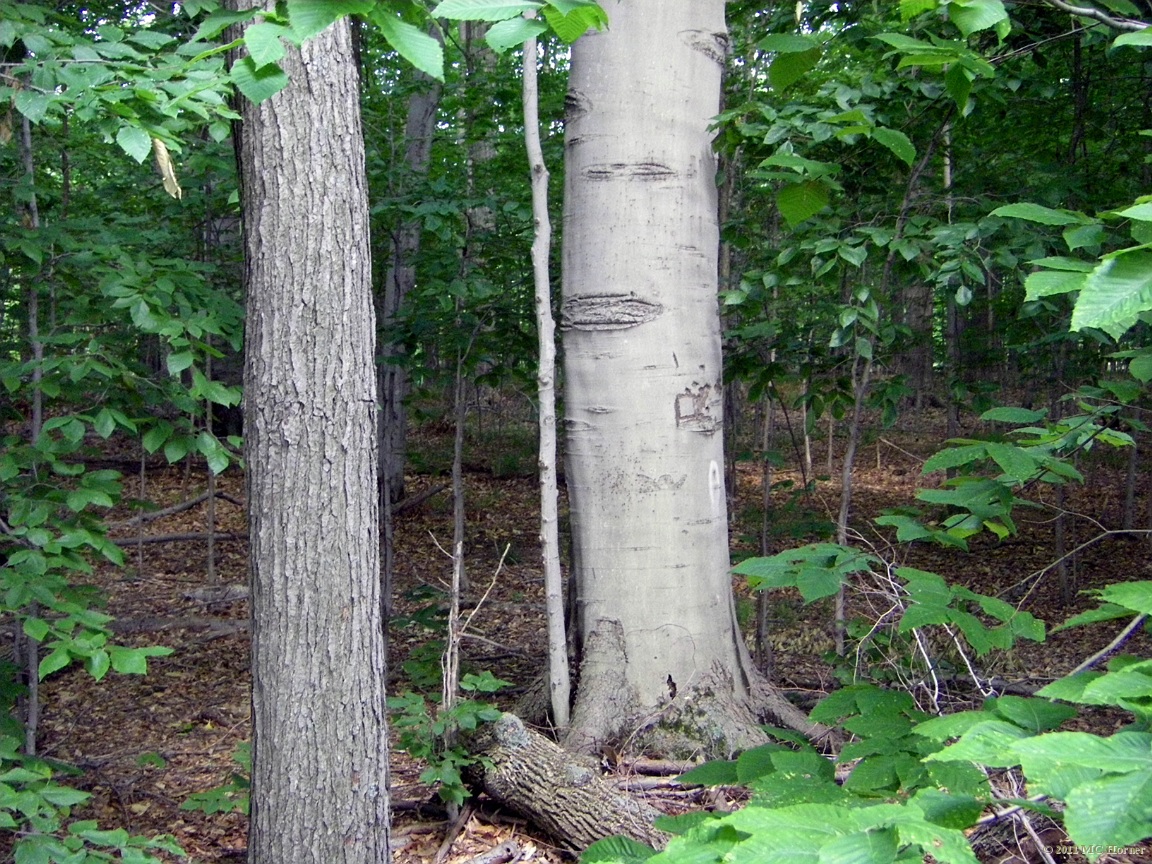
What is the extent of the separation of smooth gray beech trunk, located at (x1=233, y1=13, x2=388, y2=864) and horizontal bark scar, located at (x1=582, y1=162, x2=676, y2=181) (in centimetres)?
104

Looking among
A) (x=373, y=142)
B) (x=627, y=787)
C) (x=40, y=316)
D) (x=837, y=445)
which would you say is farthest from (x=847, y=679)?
(x=837, y=445)

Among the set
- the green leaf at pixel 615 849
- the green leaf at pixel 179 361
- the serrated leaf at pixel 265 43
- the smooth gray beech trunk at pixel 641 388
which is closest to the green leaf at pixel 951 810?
the green leaf at pixel 615 849

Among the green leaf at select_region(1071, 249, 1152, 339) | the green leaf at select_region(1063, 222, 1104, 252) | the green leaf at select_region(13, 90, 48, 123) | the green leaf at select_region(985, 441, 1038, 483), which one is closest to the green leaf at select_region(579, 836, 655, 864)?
the green leaf at select_region(1071, 249, 1152, 339)

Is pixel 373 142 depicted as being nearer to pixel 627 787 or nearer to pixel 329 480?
pixel 329 480

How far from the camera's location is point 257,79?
4.77ft

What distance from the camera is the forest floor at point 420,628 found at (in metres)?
4.08

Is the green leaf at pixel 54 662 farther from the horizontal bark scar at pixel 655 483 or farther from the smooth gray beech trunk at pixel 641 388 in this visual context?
the horizontal bark scar at pixel 655 483

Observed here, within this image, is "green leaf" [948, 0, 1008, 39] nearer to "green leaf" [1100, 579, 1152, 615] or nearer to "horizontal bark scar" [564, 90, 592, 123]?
"green leaf" [1100, 579, 1152, 615]

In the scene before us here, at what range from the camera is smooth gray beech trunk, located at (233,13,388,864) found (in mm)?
2746

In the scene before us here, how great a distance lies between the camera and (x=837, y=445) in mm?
13773

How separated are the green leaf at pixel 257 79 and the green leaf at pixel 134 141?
1.29 meters

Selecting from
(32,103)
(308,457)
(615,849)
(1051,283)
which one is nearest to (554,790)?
(308,457)

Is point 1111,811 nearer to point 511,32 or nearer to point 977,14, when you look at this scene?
point 511,32

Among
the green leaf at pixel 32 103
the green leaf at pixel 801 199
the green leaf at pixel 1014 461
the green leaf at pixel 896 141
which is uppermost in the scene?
the green leaf at pixel 32 103
